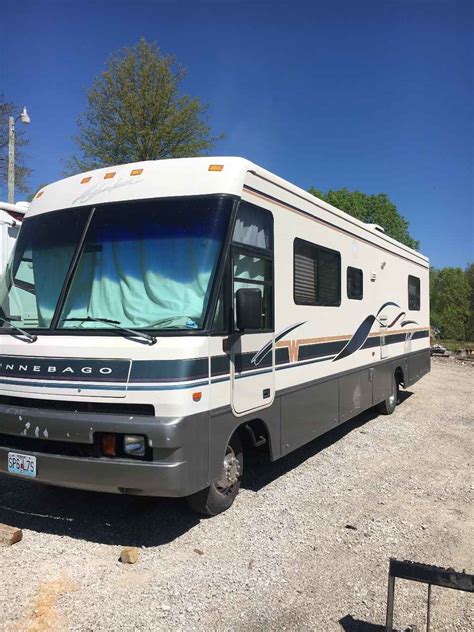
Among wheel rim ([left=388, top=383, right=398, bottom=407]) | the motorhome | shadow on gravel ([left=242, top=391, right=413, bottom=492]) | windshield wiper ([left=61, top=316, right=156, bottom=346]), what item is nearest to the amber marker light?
windshield wiper ([left=61, top=316, right=156, bottom=346])

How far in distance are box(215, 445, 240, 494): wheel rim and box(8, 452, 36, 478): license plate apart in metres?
1.48

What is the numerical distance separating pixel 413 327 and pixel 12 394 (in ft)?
27.9

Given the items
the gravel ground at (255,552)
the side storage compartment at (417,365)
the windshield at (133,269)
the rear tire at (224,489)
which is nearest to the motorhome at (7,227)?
the windshield at (133,269)

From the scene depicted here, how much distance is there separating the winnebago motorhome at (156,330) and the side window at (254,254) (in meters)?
0.02

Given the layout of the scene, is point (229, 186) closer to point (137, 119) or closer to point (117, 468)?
point (117, 468)

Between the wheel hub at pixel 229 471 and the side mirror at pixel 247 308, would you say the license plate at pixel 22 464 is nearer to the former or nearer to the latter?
the wheel hub at pixel 229 471

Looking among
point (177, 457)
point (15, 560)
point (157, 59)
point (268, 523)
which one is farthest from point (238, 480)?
point (157, 59)

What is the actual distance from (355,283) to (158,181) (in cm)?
383

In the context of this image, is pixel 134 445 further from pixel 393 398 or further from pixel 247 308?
pixel 393 398

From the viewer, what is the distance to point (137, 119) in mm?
14602

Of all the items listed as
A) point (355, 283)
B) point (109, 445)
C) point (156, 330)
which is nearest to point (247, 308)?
point (156, 330)

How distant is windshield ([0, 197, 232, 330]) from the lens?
4277 millimetres

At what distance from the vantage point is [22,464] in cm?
421

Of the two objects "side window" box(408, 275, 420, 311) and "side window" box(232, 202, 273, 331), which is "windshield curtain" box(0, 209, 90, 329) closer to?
"side window" box(232, 202, 273, 331)
